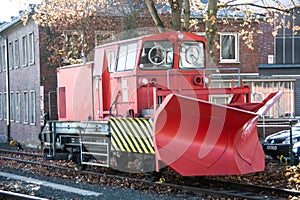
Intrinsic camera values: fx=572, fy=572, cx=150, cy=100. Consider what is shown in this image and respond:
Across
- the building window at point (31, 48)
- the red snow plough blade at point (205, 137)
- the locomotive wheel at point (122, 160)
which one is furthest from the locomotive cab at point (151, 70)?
the building window at point (31, 48)

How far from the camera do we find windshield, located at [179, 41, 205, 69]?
13417 millimetres

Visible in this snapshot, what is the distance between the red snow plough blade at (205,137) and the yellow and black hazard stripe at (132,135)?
0.67 m

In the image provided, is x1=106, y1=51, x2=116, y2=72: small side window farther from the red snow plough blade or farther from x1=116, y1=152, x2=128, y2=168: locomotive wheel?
the red snow plough blade

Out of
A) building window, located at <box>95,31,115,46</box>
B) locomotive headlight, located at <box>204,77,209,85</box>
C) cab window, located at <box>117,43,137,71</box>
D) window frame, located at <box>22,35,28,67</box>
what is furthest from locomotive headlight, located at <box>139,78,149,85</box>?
window frame, located at <box>22,35,28,67</box>

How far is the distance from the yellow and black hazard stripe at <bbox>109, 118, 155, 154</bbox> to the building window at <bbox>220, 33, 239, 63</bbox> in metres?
18.4

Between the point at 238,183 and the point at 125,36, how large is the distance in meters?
13.1

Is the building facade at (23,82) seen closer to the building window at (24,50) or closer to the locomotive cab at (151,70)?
the building window at (24,50)

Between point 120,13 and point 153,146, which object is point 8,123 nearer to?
point 120,13

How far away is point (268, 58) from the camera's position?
1241 inches

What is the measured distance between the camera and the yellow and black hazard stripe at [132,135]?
11805 mm

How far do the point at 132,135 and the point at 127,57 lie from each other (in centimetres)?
205

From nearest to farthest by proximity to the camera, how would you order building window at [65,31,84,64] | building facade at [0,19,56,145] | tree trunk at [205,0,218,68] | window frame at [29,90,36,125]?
tree trunk at [205,0,218,68] < building window at [65,31,84,64] < building facade at [0,19,56,145] < window frame at [29,90,36,125]

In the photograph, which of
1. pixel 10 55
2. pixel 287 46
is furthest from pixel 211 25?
pixel 10 55

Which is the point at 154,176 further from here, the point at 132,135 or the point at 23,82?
the point at 23,82
